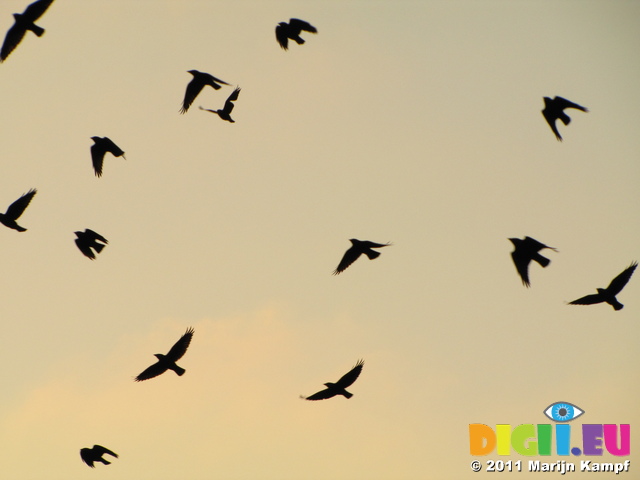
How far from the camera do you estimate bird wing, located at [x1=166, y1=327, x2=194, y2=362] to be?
20.1 meters

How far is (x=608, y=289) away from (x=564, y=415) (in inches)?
469

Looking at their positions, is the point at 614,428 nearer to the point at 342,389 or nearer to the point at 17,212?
the point at 342,389

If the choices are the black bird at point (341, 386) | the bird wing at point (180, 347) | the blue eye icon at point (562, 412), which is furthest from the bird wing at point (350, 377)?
the blue eye icon at point (562, 412)

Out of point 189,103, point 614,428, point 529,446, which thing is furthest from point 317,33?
point 614,428

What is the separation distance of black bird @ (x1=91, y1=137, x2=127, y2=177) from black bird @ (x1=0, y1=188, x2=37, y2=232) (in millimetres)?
1340

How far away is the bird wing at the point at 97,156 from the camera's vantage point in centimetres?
2066

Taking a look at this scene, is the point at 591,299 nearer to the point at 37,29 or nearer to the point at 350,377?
the point at 350,377

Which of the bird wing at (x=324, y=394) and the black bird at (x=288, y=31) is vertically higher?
the black bird at (x=288, y=31)

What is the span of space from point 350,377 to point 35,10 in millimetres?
9185

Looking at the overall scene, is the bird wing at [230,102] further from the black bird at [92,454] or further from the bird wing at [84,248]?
the black bird at [92,454]

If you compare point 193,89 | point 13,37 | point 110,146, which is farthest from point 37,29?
point 193,89

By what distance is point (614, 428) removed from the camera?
28.8 meters

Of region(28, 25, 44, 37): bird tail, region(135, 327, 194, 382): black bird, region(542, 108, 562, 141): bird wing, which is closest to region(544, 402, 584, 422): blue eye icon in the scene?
region(542, 108, 562, 141): bird wing

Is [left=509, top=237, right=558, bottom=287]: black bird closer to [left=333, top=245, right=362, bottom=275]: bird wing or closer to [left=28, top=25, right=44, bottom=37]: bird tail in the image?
[left=333, top=245, right=362, bottom=275]: bird wing
